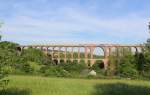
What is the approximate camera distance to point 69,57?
14962cm

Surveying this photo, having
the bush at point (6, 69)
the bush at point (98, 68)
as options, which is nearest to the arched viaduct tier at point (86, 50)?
the bush at point (98, 68)

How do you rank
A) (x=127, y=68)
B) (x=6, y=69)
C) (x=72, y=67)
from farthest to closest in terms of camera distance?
(x=72, y=67) < (x=127, y=68) < (x=6, y=69)

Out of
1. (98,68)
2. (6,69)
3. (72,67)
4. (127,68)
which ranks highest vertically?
(6,69)

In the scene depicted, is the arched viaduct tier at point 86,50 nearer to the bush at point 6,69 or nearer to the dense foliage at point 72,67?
the dense foliage at point 72,67

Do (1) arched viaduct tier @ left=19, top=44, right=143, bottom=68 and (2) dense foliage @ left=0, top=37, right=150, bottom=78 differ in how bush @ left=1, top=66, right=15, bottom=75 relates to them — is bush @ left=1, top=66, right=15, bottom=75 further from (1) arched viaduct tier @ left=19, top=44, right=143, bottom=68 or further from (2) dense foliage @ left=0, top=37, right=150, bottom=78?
(1) arched viaduct tier @ left=19, top=44, right=143, bottom=68

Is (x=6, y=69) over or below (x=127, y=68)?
over

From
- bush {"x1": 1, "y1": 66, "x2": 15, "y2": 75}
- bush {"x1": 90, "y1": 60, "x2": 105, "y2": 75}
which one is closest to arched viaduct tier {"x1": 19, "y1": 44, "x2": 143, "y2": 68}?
bush {"x1": 90, "y1": 60, "x2": 105, "y2": 75}

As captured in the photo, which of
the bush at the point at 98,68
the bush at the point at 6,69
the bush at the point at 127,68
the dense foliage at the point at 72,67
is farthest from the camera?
the bush at the point at 98,68

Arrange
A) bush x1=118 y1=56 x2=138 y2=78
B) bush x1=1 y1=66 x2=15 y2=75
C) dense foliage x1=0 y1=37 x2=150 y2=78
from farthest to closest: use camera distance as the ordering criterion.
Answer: bush x1=118 y1=56 x2=138 y2=78 → dense foliage x1=0 y1=37 x2=150 y2=78 → bush x1=1 y1=66 x2=15 y2=75

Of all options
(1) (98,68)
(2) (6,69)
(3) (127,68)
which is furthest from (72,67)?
(2) (6,69)

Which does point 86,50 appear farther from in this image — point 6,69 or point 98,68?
point 6,69

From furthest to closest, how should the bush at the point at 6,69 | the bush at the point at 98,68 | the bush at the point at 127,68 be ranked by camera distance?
the bush at the point at 98,68 < the bush at the point at 127,68 < the bush at the point at 6,69

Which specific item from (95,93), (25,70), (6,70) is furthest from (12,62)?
(25,70)

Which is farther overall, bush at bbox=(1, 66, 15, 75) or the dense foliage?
the dense foliage
